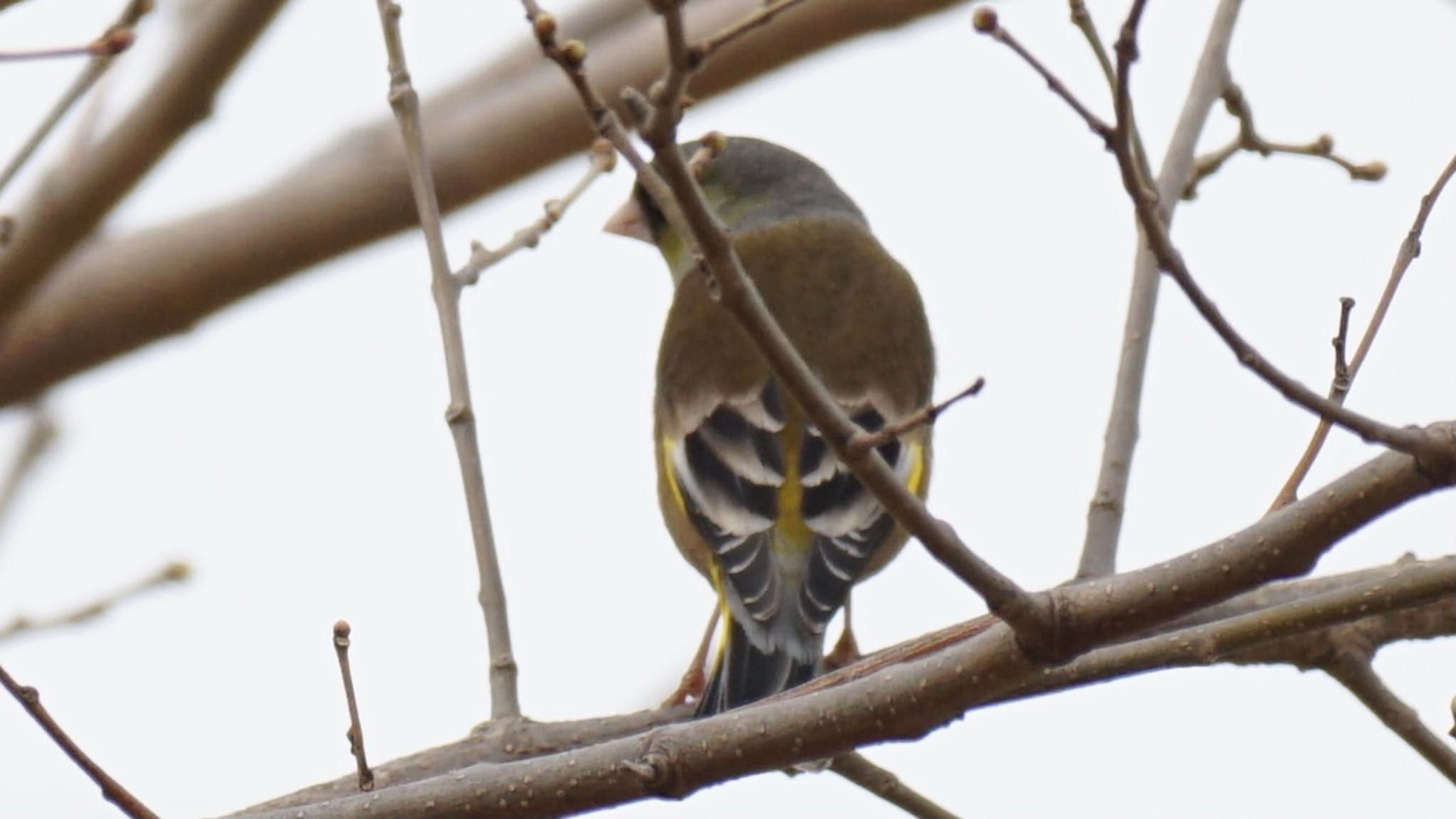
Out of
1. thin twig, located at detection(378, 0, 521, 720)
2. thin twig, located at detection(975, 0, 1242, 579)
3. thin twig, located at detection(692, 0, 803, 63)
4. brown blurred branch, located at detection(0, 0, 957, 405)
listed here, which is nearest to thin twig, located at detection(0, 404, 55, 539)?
brown blurred branch, located at detection(0, 0, 957, 405)

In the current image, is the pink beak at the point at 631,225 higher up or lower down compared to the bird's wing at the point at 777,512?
higher up

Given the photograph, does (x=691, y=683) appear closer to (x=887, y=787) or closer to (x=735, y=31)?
(x=887, y=787)

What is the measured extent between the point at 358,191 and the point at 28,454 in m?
1.27

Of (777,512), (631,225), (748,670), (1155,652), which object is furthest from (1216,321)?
(631,225)

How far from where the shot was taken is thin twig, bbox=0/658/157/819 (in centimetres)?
253

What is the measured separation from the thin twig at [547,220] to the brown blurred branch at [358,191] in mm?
1117

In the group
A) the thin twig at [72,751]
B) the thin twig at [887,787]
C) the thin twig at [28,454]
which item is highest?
the thin twig at [28,454]

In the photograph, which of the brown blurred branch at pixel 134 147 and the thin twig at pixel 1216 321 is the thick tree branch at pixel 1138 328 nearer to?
the thin twig at pixel 1216 321

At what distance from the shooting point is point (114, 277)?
17.7 ft

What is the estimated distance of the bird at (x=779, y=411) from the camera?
4.64 meters

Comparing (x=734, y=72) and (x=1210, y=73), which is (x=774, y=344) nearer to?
(x=1210, y=73)

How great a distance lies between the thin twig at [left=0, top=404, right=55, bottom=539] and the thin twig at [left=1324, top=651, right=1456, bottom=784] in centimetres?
281

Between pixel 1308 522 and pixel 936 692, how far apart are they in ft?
1.80

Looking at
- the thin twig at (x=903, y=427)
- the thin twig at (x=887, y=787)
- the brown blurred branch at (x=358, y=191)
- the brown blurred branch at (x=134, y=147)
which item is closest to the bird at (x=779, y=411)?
the brown blurred branch at (x=358, y=191)
